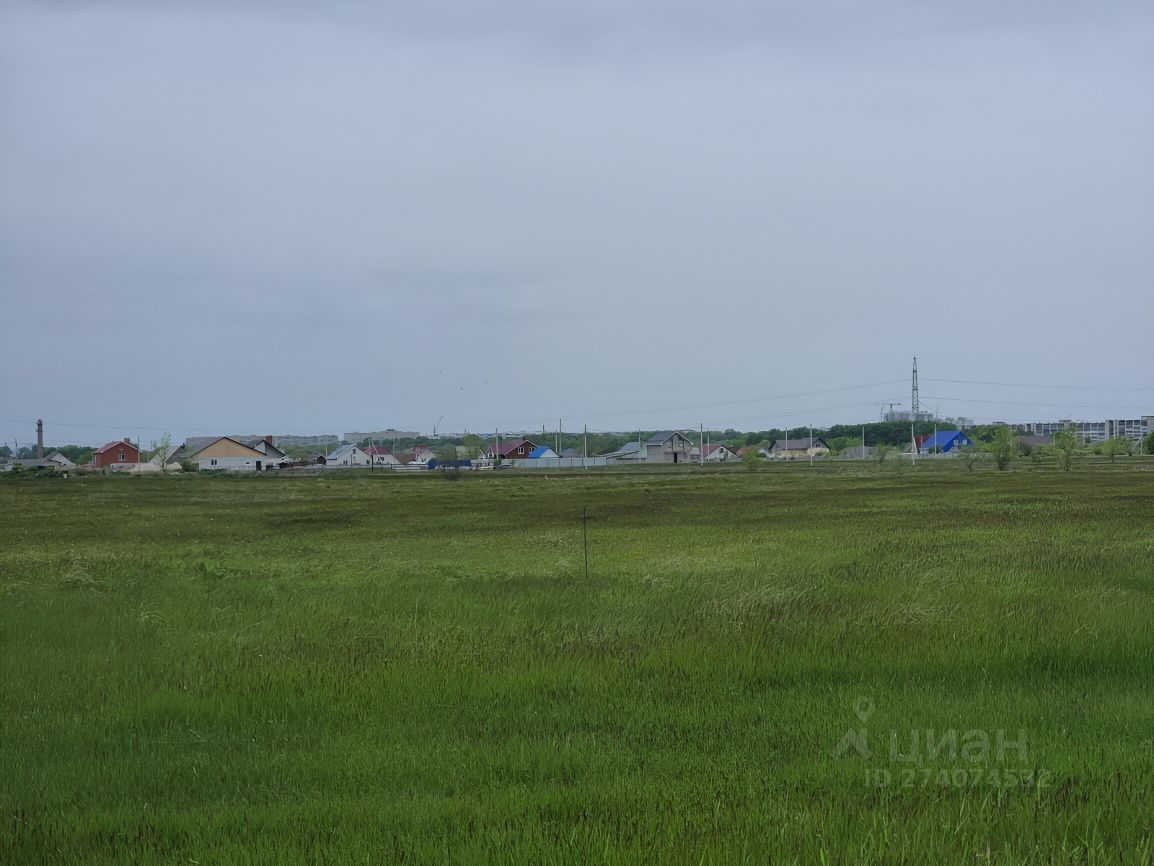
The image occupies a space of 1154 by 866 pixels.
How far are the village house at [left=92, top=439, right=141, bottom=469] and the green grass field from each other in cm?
13966

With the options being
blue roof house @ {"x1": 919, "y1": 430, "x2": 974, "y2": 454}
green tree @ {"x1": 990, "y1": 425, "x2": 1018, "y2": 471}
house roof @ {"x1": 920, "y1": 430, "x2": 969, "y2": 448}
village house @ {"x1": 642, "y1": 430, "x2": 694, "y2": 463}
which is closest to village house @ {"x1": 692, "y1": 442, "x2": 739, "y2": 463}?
village house @ {"x1": 642, "y1": 430, "x2": 694, "y2": 463}

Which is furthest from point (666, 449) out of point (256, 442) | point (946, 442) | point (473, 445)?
point (256, 442)

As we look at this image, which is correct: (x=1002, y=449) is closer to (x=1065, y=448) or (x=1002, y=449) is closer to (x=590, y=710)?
(x=1065, y=448)

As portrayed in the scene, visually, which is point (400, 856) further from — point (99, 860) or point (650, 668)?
point (650, 668)

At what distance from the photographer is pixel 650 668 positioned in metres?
11.2

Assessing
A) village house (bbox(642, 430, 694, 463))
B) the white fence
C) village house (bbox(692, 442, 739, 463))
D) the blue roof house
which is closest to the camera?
the white fence

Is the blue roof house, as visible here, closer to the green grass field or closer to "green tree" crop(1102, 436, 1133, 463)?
"green tree" crop(1102, 436, 1133, 463)

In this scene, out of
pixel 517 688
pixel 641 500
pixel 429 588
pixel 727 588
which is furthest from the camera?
pixel 641 500

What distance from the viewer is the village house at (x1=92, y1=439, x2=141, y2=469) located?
148875mm

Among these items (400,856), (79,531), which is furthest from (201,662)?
(79,531)

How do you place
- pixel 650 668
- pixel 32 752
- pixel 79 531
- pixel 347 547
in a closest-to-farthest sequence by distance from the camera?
pixel 32 752, pixel 650 668, pixel 347 547, pixel 79 531

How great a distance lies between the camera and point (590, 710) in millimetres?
9414

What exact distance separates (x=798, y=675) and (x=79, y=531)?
3416 centimetres

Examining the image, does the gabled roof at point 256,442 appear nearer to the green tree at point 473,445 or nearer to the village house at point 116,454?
the village house at point 116,454
